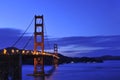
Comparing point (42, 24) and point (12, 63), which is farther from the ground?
point (42, 24)

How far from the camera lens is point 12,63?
38.6 meters

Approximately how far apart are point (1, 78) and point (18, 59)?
2772 millimetres

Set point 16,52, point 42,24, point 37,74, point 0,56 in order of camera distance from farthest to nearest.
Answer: point 42,24 < point 37,74 < point 16,52 < point 0,56

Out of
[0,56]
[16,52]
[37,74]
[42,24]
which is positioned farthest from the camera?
[42,24]

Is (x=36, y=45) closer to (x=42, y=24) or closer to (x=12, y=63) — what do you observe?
(x=42, y=24)

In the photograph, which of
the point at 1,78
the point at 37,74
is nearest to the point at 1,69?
the point at 1,78

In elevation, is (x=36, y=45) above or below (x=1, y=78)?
above

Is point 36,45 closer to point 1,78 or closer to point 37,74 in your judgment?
point 37,74

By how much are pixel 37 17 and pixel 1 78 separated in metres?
34.8

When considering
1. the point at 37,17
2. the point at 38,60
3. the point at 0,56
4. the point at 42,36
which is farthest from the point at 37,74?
the point at 0,56

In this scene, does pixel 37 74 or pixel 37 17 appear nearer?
pixel 37 74

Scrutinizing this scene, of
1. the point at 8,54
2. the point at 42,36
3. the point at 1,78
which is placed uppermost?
the point at 42,36

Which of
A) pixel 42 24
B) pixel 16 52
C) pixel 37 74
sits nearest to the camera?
pixel 16 52

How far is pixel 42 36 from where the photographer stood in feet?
228
